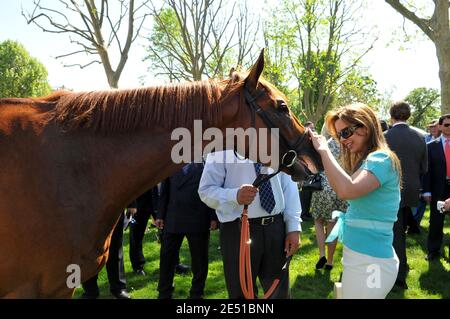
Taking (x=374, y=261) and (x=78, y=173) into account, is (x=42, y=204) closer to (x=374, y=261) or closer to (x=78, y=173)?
(x=78, y=173)

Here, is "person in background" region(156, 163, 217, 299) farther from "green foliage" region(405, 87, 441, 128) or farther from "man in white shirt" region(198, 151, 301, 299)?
"green foliage" region(405, 87, 441, 128)

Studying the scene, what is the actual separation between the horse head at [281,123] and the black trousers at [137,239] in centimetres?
413

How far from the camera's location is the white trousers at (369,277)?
2.40 meters

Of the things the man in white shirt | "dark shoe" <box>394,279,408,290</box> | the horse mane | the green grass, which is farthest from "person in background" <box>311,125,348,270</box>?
the horse mane

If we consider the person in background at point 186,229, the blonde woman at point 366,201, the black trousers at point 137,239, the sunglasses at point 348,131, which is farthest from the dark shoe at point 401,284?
the black trousers at point 137,239

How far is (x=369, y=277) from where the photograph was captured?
7.91 ft

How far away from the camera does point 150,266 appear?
6.11 m

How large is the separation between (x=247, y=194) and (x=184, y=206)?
82.1 inches

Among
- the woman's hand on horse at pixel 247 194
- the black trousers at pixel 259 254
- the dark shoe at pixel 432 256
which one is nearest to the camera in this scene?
the woman's hand on horse at pixel 247 194

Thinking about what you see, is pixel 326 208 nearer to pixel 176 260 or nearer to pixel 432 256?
pixel 432 256

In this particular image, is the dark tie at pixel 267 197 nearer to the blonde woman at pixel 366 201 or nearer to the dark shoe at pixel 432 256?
the blonde woman at pixel 366 201

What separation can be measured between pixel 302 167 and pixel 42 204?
1.57 m

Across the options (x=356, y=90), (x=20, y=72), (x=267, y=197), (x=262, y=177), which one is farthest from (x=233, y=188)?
(x=20, y=72)
